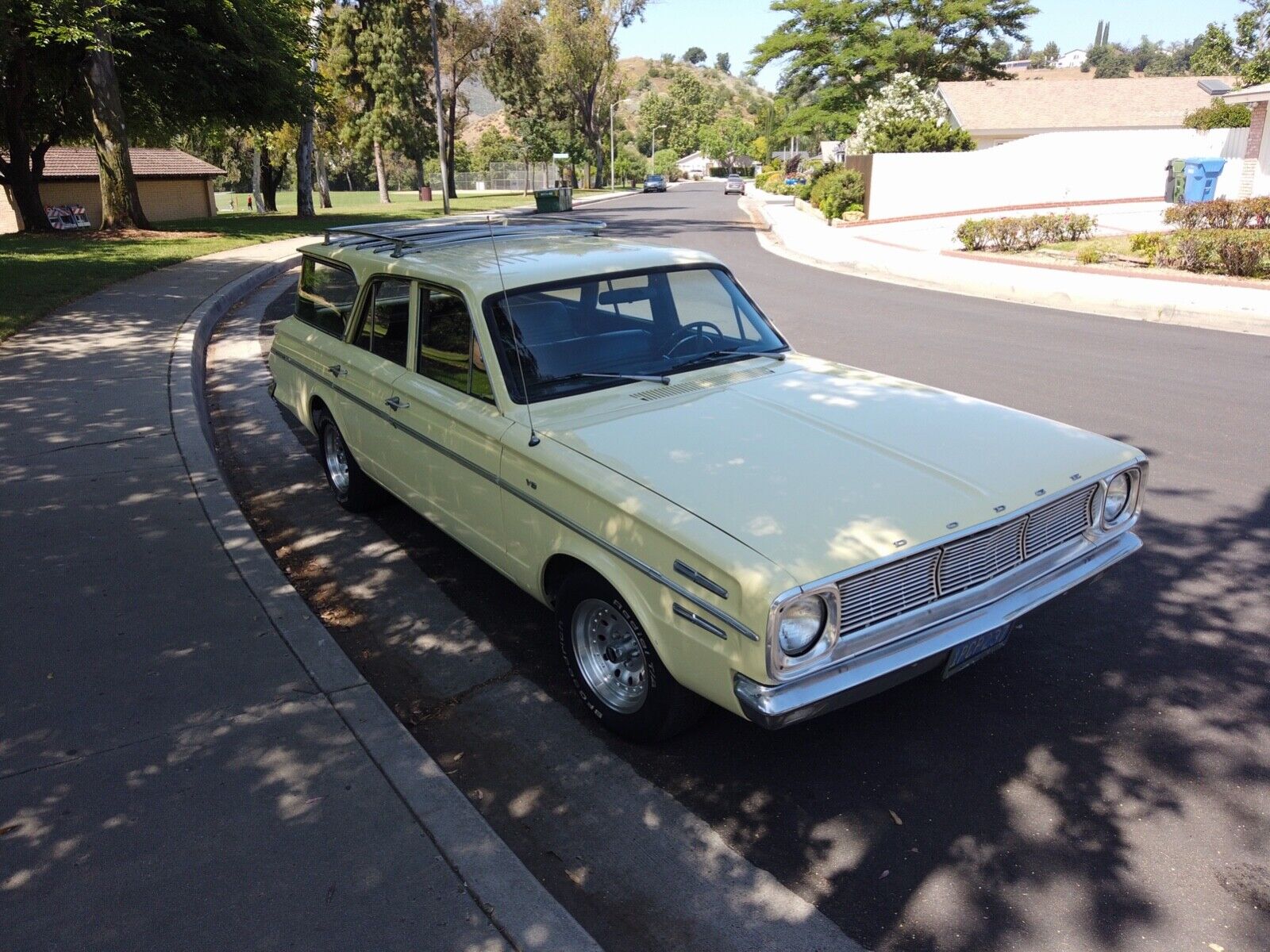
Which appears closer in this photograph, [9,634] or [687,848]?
[687,848]

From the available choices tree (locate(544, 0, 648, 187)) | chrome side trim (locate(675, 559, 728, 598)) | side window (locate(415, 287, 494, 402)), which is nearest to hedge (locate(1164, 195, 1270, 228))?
side window (locate(415, 287, 494, 402))

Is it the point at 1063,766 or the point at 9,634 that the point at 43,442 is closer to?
the point at 9,634

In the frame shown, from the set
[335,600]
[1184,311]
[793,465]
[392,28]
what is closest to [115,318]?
[335,600]

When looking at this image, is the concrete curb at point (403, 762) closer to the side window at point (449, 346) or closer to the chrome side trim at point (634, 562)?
the chrome side trim at point (634, 562)

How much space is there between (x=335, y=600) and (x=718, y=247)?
2068 cm

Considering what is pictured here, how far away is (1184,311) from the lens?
13211 millimetres

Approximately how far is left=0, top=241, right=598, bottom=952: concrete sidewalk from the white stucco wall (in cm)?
3116

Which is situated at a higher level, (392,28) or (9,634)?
(392,28)

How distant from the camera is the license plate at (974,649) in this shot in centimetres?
333

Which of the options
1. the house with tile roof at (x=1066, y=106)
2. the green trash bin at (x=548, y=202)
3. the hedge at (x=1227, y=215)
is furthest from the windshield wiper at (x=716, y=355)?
the house with tile roof at (x=1066, y=106)

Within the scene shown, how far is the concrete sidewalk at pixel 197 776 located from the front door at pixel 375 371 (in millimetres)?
868

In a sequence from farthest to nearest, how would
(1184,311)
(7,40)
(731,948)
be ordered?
(7,40)
(1184,311)
(731,948)

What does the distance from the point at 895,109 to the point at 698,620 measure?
3907cm

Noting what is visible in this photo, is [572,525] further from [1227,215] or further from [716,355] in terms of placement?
[1227,215]
